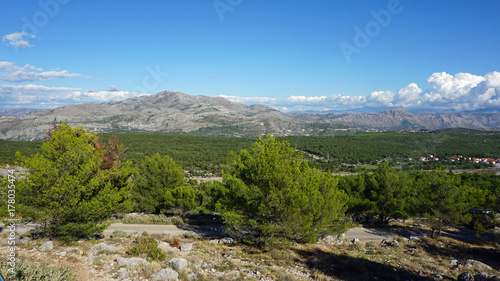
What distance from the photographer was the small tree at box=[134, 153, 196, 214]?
23891 mm

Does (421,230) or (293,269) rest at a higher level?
(293,269)

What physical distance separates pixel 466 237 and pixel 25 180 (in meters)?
33.6

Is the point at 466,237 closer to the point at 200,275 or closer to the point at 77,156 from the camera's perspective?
the point at 200,275

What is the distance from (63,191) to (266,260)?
11.0 meters

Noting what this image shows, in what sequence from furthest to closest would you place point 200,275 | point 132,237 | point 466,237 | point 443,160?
point 443,160 < point 466,237 < point 132,237 < point 200,275

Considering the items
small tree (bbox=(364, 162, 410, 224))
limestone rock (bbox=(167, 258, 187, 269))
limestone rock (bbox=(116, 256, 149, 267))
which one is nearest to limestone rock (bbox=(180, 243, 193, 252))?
limestone rock (bbox=(167, 258, 187, 269))

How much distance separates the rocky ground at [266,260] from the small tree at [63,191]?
43.8 inches

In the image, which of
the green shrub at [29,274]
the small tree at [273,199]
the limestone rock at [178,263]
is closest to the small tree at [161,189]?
the small tree at [273,199]

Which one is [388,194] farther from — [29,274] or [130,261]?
[29,274]

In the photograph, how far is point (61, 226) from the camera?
12.2 metres

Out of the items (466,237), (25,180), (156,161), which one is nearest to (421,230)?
(466,237)

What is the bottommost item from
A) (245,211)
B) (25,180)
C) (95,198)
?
(245,211)

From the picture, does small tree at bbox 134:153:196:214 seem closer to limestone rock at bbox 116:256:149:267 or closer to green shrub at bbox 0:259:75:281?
limestone rock at bbox 116:256:149:267

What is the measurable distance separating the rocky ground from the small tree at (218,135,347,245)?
1.51 meters
